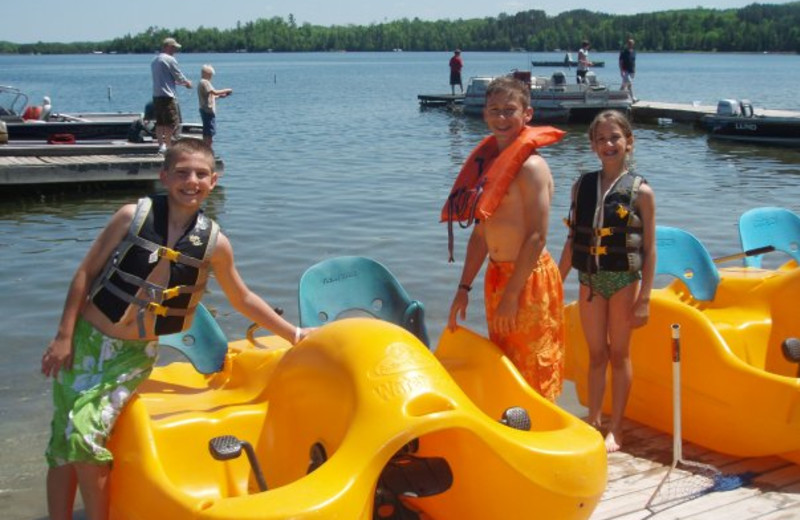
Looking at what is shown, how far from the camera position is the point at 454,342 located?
3.72 meters

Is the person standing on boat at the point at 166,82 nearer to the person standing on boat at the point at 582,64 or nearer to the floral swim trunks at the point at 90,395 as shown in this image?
the floral swim trunks at the point at 90,395

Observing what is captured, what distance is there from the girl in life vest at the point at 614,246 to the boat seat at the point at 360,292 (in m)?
0.73

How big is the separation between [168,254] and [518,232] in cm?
127

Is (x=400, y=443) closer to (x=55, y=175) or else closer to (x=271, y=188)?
(x=55, y=175)

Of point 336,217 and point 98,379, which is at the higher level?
point 98,379

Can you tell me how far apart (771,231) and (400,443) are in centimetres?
322

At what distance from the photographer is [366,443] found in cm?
269

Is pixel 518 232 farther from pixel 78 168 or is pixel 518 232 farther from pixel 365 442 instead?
pixel 78 168

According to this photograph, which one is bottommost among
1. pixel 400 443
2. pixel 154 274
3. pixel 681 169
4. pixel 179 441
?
pixel 681 169

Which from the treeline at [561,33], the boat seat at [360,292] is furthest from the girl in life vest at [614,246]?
the treeline at [561,33]

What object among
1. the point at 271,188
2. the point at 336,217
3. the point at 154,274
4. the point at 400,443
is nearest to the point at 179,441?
the point at 154,274

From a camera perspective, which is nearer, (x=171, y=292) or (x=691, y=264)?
(x=171, y=292)

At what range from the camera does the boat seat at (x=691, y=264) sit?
186 inches

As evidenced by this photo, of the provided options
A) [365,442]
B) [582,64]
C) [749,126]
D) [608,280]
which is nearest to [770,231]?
[608,280]
